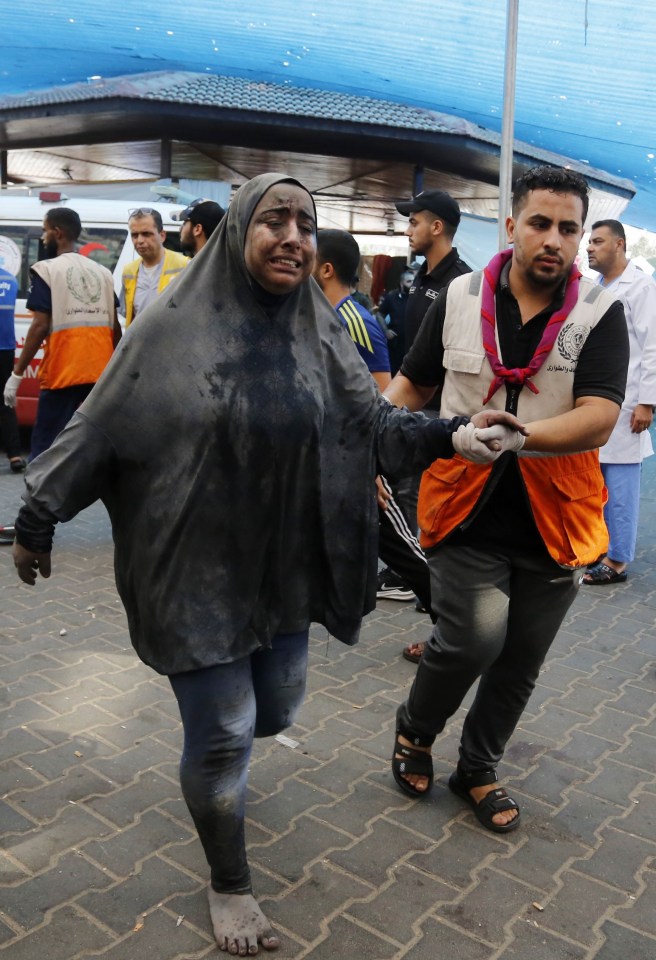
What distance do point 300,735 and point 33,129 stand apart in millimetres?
12771

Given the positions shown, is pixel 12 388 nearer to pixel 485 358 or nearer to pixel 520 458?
pixel 485 358

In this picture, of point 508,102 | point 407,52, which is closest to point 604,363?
point 508,102

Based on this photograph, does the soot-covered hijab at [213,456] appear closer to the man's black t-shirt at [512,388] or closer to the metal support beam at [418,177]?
the man's black t-shirt at [512,388]

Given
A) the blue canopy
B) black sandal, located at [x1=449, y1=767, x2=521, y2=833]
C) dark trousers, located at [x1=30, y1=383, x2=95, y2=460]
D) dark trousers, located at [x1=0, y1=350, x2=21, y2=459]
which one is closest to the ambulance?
dark trousers, located at [x1=0, y1=350, x2=21, y2=459]

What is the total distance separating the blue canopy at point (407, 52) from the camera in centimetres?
788

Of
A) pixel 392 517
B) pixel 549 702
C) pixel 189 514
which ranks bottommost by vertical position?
pixel 549 702

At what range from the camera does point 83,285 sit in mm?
6348

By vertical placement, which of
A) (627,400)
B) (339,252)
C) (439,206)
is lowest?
(627,400)

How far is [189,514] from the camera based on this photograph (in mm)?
2344

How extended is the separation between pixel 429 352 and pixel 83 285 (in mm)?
3865

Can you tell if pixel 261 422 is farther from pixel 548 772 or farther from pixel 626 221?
pixel 626 221

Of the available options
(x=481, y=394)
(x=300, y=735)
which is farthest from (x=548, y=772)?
(x=481, y=394)

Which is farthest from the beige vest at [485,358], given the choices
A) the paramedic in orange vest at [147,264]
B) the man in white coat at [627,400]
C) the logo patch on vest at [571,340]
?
the paramedic in orange vest at [147,264]

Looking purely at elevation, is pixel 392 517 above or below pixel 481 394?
below
